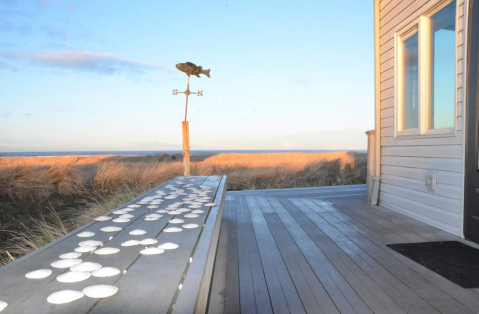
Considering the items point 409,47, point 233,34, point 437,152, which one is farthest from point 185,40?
point 437,152

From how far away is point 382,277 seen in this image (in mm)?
1846

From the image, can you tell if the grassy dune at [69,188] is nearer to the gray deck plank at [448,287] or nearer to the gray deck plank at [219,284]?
the gray deck plank at [219,284]

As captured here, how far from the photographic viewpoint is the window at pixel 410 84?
11.4 feet

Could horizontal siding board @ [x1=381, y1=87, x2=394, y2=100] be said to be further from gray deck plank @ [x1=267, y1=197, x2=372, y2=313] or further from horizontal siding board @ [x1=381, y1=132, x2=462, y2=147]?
gray deck plank @ [x1=267, y1=197, x2=372, y2=313]

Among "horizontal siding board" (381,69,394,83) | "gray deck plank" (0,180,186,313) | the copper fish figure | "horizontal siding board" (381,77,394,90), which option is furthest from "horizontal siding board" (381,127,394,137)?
"gray deck plank" (0,180,186,313)

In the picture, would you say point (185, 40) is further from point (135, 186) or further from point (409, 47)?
point (409, 47)

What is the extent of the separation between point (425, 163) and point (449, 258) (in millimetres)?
1320

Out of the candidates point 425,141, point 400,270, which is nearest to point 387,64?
point 425,141

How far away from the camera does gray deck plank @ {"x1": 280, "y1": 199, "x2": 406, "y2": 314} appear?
4.93 ft

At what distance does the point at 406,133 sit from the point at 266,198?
2238mm

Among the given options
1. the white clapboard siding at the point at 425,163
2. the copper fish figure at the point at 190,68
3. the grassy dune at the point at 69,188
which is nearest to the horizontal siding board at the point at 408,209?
the white clapboard siding at the point at 425,163

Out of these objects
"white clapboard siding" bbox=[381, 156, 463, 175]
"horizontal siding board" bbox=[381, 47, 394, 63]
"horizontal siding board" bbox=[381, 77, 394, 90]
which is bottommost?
"white clapboard siding" bbox=[381, 156, 463, 175]

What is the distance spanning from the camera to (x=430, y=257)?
7.23ft

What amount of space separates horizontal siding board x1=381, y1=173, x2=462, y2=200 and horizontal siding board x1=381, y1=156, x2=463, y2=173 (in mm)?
157
